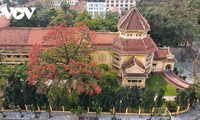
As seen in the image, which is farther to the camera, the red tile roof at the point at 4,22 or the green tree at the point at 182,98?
the red tile roof at the point at 4,22

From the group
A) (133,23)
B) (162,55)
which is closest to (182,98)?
(162,55)

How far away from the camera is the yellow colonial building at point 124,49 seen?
Result: 1222 inches

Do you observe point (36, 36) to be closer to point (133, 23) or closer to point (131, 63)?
point (133, 23)

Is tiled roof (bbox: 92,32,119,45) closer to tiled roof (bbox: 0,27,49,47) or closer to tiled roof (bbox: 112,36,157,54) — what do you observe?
tiled roof (bbox: 112,36,157,54)

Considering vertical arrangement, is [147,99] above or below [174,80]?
above

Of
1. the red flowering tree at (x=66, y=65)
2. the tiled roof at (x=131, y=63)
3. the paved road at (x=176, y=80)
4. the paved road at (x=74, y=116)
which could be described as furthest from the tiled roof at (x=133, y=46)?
the paved road at (x=74, y=116)

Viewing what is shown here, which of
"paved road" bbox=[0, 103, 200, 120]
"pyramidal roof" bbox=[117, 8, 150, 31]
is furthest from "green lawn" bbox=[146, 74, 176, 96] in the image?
"pyramidal roof" bbox=[117, 8, 150, 31]

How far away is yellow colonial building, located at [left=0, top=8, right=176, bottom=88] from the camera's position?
3105 centimetres

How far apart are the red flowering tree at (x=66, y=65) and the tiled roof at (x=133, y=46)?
23.2 ft

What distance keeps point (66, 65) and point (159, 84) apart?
14.5 m

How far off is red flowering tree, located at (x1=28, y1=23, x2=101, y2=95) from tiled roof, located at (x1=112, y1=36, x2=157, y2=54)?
7.07 m

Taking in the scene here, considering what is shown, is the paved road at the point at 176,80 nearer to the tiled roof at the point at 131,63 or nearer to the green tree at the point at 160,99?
the tiled roof at the point at 131,63

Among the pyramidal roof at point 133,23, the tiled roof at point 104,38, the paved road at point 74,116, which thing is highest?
the pyramidal roof at point 133,23

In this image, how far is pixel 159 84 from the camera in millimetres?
32250
